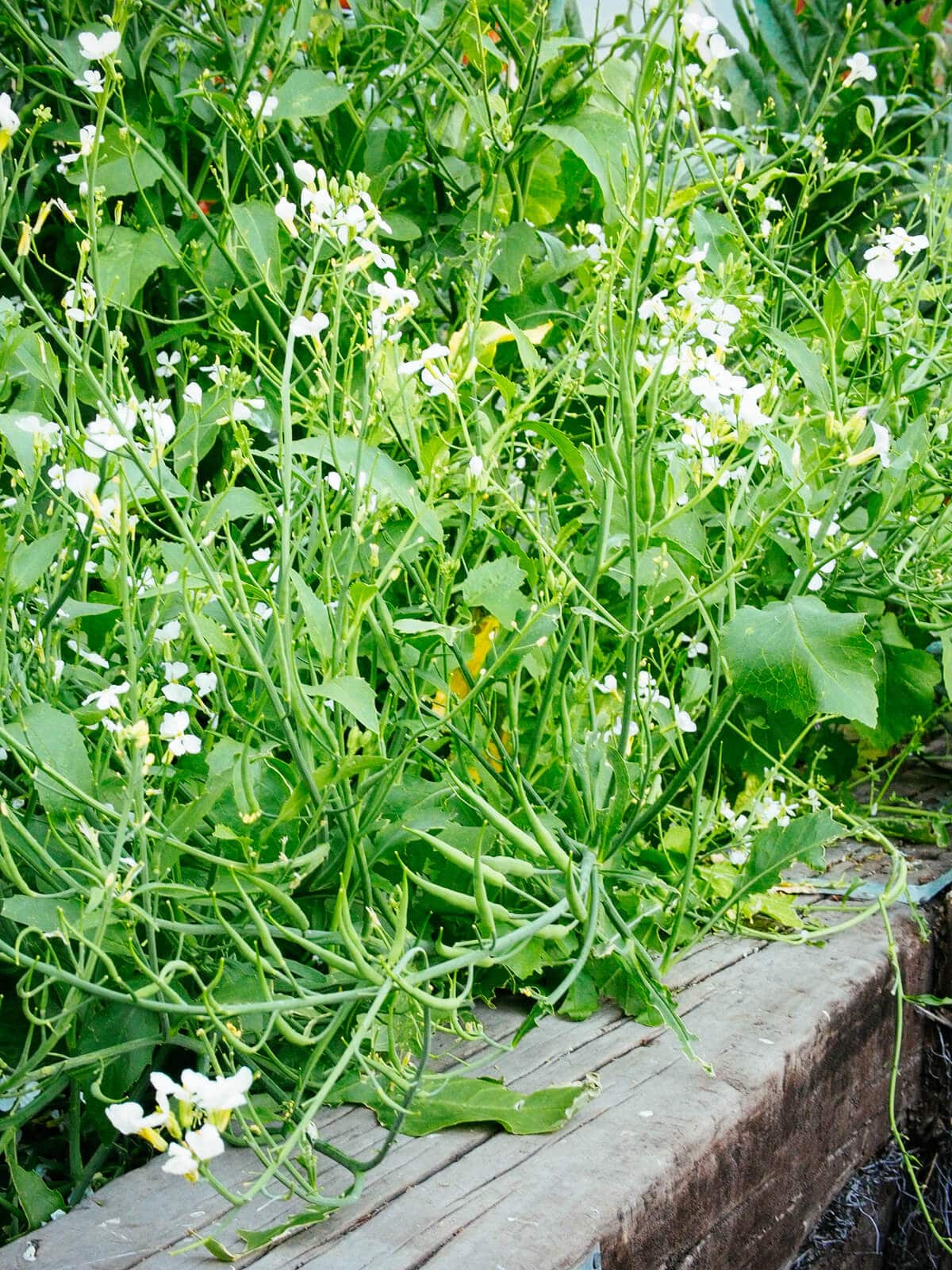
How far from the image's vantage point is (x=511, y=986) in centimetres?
128

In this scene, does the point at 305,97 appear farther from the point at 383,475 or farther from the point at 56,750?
the point at 56,750

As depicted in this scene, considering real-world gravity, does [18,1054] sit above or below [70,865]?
below

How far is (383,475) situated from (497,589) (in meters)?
0.16

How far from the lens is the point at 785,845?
4.13 ft

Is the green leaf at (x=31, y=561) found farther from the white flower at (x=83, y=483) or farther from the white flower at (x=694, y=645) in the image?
the white flower at (x=694, y=645)

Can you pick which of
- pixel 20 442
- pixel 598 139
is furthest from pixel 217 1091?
pixel 598 139

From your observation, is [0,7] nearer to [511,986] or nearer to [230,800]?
[230,800]

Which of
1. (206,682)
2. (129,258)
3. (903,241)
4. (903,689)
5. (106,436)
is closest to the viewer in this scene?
(106,436)

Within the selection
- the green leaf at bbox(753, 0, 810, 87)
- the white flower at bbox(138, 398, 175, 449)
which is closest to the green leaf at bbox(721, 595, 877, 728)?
the white flower at bbox(138, 398, 175, 449)

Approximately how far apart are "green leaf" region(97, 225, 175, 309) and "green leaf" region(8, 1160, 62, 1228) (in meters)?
0.90

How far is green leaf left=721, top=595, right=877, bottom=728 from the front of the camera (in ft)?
3.40

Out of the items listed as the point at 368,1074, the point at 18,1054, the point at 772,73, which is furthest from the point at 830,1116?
the point at 772,73

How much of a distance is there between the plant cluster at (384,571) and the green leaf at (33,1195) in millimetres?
14

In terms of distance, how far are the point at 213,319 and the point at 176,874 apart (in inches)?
24.1
